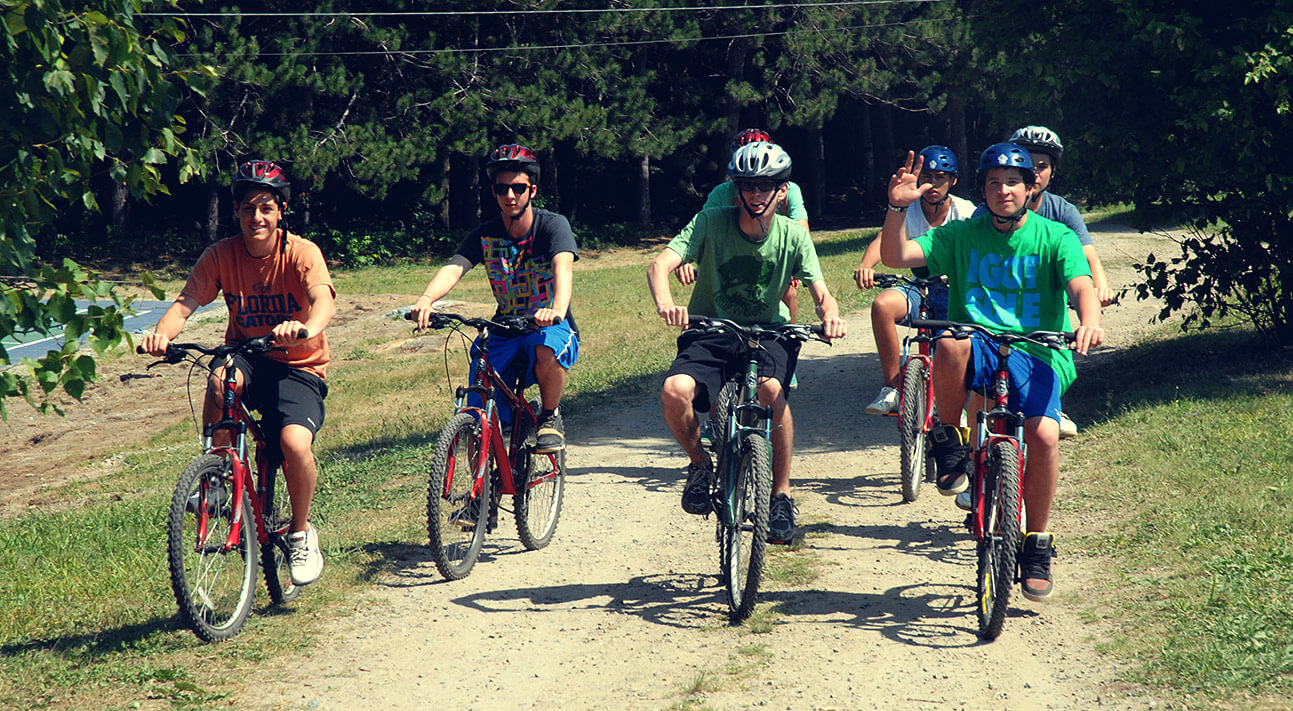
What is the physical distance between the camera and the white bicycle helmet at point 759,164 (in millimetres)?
5922

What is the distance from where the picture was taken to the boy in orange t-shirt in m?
5.67

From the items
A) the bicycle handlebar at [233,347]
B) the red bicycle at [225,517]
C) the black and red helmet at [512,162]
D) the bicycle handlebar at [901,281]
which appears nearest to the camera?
the red bicycle at [225,517]

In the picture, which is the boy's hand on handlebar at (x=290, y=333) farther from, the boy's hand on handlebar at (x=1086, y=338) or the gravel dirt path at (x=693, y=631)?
the boy's hand on handlebar at (x=1086, y=338)

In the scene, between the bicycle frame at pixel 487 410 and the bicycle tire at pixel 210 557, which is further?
the bicycle frame at pixel 487 410

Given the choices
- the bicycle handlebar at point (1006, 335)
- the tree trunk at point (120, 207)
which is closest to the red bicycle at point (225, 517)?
the bicycle handlebar at point (1006, 335)

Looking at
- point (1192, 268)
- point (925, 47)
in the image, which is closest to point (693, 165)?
point (925, 47)

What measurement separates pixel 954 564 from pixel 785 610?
1208mm

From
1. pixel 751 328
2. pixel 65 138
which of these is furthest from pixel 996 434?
pixel 65 138

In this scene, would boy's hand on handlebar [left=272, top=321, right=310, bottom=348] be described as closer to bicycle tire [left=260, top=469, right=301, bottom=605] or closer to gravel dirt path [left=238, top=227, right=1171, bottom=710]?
bicycle tire [left=260, top=469, right=301, bottom=605]

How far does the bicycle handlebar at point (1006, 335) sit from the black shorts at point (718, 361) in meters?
0.75

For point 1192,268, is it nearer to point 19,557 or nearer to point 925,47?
point 19,557

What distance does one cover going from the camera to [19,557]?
7.35 m

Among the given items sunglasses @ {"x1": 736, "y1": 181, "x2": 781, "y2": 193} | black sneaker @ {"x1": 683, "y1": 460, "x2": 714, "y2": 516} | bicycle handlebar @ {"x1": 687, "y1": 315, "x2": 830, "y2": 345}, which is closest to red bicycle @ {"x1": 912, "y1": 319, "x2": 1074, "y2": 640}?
bicycle handlebar @ {"x1": 687, "y1": 315, "x2": 830, "y2": 345}

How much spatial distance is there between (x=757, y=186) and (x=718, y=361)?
91cm
